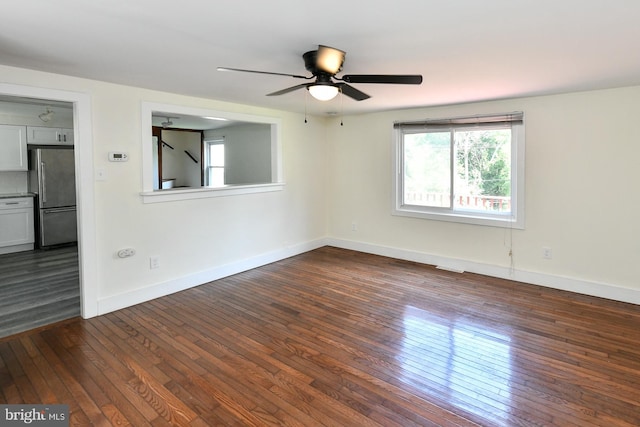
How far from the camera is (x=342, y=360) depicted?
265cm

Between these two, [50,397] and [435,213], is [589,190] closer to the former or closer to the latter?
[435,213]

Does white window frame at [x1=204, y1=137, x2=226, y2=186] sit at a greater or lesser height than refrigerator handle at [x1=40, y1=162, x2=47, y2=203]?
greater

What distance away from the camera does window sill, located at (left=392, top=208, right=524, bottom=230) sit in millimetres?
4438

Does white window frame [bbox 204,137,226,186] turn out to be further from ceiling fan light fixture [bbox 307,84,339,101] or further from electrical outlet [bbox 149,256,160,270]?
ceiling fan light fixture [bbox 307,84,339,101]

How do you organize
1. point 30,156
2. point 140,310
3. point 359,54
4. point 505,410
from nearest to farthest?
point 505,410
point 359,54
point 140,310
point 30,156

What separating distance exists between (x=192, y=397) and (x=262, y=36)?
7.52 ft

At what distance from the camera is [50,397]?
2.23 meters

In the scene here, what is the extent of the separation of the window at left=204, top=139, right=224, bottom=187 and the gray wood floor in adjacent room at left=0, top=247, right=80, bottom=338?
3.00 m

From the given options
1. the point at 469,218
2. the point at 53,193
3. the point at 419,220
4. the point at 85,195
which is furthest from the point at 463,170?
the point at 53,193

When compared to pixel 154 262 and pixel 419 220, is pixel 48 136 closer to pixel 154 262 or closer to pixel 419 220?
pixel 154 262

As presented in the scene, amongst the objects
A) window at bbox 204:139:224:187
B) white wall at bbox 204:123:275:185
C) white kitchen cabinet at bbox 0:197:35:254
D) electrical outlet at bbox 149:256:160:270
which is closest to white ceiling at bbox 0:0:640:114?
electrical outlet at bbox 149:256:160:270

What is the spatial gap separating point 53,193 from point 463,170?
6.58 meters

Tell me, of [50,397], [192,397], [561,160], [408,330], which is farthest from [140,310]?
[561,160]

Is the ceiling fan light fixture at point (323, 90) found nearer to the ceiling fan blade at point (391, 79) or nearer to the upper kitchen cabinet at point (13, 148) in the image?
the ceiling fan blade at point (391, 79)
